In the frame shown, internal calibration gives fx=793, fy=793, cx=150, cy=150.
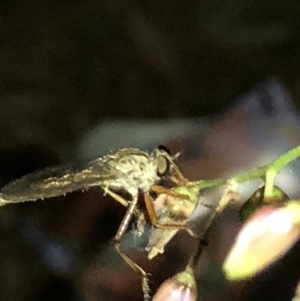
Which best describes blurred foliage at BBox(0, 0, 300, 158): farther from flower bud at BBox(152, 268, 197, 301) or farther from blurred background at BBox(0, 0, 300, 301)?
flower bud at BBox(152, 268, 197, 301)

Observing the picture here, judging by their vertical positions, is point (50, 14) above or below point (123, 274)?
above


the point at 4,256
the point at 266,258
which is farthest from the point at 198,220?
the point at 4,256

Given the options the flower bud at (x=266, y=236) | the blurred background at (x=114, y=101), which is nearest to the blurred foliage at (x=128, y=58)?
the blurred background at (x=114, y=101)

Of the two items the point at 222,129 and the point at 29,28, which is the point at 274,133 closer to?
the point at 222,129

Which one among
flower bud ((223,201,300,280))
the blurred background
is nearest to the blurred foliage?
the blurred background

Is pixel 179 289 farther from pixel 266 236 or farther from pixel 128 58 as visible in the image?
pixel 128 58

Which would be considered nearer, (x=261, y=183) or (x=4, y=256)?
(x=261, y=183)

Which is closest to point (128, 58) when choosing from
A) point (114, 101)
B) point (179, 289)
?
point (114, 101)
